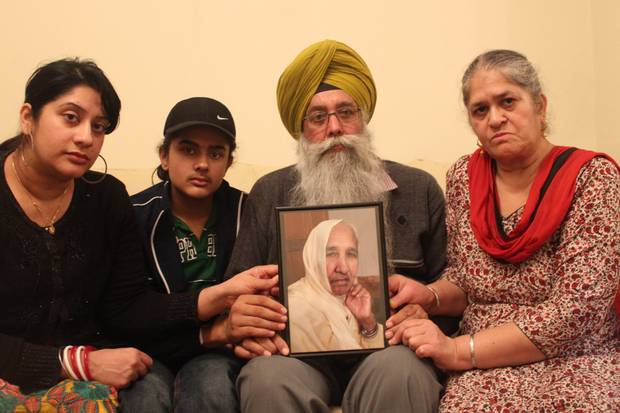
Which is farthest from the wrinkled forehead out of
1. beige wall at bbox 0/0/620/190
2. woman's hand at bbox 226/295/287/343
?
beige wall at bbox 0/0/620/190

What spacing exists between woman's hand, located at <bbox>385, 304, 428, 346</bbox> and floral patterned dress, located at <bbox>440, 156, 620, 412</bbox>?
179 mm

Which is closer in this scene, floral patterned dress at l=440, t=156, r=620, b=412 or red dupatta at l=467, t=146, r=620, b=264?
floral patterned dress at l=440, t=156, r=620, b=412

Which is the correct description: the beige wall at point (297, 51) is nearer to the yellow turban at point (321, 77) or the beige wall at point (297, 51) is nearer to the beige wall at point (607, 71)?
the beige wall at point (607, 71)

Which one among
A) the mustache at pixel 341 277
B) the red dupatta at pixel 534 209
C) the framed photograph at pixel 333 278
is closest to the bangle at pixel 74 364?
the framed photograph at pixel 333 278

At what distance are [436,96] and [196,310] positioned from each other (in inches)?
67.0

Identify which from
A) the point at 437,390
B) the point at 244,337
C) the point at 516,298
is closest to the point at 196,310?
the point at 244,337

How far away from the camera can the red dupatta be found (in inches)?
61.2

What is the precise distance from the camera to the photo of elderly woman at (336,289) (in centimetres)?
157

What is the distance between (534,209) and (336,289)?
22.0 inches

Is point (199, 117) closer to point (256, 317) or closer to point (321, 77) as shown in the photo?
point (321, 77)

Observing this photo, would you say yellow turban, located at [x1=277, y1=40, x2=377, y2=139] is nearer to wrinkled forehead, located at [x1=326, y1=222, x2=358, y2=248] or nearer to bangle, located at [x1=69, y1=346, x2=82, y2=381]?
wrinkled forehead, located at [x1=326, y1=222, x2=358, y2=248]

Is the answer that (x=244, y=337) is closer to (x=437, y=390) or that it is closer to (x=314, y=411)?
(x=314, y=411)

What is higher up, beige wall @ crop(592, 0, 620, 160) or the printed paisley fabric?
beige wall @ crop(592, 0, 620, 160)

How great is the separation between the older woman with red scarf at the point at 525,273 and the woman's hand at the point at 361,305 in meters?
Answer: 0.06
